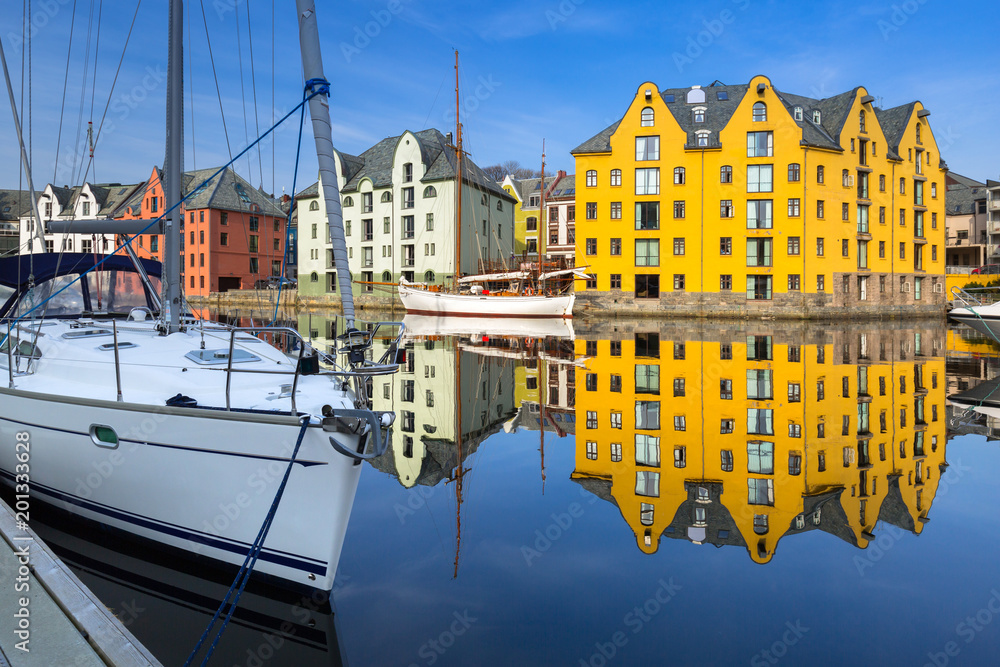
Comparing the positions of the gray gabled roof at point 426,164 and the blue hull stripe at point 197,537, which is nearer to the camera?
the blue hull stripe at point 197,537

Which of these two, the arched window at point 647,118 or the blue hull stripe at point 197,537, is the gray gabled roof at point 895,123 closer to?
the arched window at point 647,118

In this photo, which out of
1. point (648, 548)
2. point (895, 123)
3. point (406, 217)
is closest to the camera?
point (648, 548)

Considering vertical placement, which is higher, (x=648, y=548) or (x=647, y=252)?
(x=647, y=252)

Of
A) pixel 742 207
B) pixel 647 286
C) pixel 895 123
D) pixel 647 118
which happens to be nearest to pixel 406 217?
pixel 647 118

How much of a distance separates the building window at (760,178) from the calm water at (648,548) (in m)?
37.1

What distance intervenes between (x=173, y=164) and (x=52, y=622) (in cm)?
601

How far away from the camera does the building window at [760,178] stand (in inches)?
1790

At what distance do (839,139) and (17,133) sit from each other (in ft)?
168

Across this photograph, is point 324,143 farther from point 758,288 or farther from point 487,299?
point 758,288

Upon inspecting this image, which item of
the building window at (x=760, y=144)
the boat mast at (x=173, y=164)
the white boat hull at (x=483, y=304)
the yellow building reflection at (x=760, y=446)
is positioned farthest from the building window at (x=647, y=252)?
the boat mast at (x=173, y=164)

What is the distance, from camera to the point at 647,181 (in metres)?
47.3

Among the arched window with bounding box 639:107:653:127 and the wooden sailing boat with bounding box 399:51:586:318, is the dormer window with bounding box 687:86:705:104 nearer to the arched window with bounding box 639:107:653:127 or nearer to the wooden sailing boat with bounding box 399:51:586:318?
the arched window with bounding box 639:107:653:127

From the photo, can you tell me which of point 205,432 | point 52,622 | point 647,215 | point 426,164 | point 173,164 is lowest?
point 52,622

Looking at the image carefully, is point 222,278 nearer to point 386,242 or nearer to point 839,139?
point 386,242
